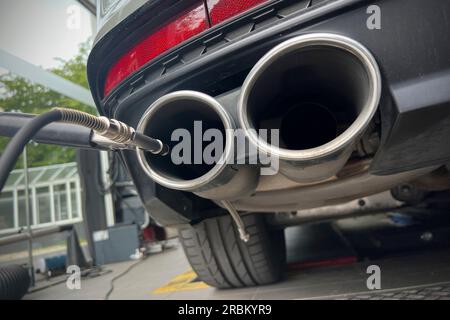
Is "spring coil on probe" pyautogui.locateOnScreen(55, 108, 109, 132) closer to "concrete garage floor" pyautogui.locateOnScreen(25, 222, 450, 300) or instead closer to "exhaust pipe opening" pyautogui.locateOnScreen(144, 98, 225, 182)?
"exhaust pipe opening" pyautogui.locateOnScreen(144, 98, 225, 182)

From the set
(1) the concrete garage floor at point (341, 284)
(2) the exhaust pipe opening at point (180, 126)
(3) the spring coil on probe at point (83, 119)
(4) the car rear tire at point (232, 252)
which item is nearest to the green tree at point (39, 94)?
(1) the concrete garage floor at point (341, 284)

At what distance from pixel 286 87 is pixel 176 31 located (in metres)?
0.34

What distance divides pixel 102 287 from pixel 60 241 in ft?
12.7

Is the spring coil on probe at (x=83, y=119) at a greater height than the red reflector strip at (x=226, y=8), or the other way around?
the red reflector strip at (x=226, y=8)

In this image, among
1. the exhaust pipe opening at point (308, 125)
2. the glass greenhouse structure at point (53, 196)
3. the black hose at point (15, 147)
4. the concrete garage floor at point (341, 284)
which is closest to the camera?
the black hose at point (15, 147)

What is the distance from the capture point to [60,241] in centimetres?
608

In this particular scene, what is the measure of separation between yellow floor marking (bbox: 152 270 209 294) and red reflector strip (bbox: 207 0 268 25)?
161 cm

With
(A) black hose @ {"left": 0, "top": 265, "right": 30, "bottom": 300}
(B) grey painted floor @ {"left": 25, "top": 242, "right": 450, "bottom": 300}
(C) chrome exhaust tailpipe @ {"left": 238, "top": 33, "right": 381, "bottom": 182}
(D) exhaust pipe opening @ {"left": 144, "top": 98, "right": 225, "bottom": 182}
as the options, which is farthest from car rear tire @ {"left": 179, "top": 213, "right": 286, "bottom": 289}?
(A) black hose @ {"left": 0, "top": 265, "right": 30, "bottom": 300}

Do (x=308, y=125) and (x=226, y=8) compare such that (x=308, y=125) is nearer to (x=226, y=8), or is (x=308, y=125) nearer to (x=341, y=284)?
(x=226, y=8)

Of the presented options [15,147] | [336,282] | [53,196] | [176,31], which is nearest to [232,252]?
[336,282]

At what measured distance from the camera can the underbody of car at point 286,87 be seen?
0.75m

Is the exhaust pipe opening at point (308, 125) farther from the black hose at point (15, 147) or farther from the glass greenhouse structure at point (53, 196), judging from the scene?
the glass greenhouse structure at point (53, 196)
